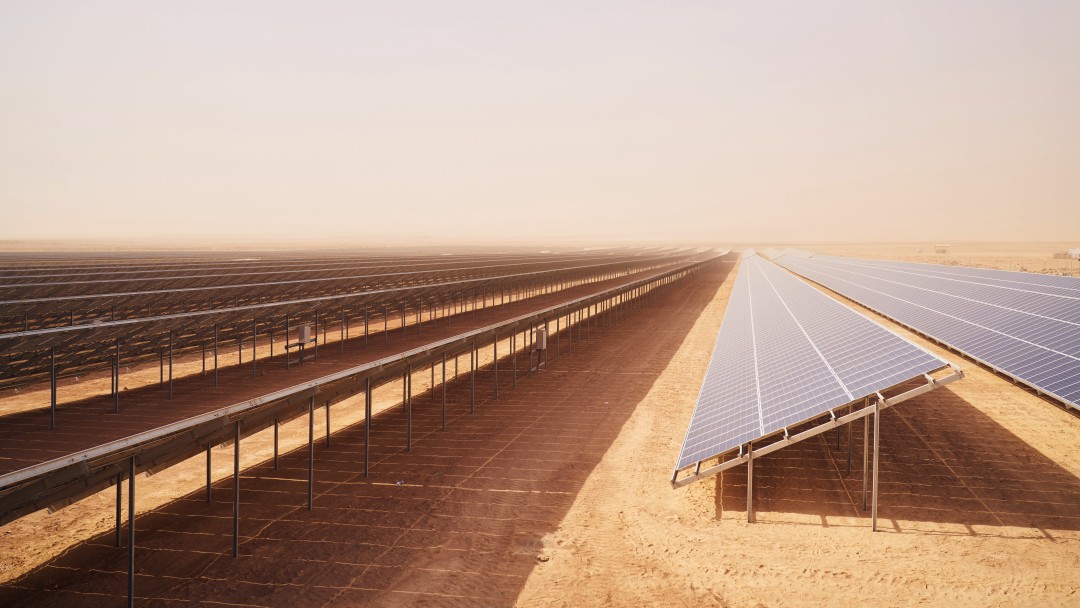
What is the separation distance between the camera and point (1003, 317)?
22734 mm

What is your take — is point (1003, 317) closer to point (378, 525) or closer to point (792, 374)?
point (792, 374)

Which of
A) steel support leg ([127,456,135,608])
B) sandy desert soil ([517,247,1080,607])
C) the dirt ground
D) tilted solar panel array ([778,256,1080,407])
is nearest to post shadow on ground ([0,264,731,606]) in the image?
the dirt ground

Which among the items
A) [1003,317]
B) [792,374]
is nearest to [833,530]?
[792,374]

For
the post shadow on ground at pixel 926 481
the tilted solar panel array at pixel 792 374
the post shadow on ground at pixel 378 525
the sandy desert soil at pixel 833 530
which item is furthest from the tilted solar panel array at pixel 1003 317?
the post shadow on ground at pixel 378 525

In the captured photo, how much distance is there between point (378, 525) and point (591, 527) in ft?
12.8

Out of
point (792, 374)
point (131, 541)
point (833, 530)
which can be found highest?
point (792, 374)

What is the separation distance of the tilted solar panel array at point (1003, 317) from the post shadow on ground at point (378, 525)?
397 inches

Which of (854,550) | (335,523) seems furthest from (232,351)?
(854,550)

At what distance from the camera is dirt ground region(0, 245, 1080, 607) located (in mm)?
9695

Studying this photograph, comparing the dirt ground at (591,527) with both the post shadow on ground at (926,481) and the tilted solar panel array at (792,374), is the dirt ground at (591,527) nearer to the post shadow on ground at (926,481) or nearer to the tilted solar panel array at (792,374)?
the post shadow on ground at (926,481)

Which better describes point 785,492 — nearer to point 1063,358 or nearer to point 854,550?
point 854,550

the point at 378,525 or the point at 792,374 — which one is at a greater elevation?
the point at 792,374

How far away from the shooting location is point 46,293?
93.7ft

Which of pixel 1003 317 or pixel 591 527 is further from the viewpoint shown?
pixel 1003 317
